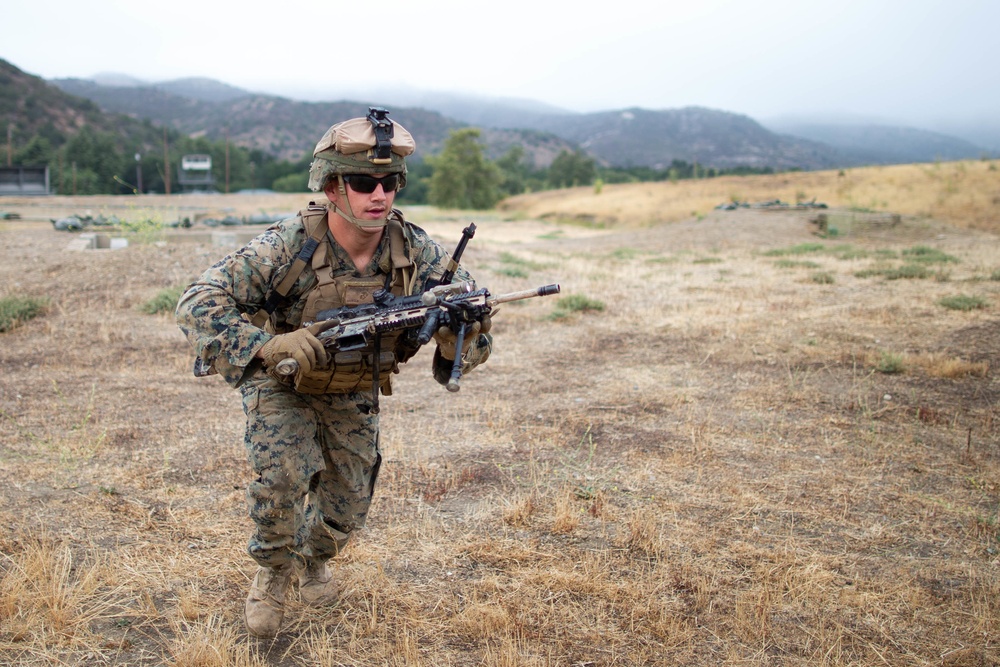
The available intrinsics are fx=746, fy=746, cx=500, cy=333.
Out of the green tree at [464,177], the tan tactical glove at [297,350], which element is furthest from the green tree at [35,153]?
the tan tactical glove at [297,350]

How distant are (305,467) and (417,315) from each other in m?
0.74

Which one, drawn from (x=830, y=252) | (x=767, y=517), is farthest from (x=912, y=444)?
(x=830, y=252)

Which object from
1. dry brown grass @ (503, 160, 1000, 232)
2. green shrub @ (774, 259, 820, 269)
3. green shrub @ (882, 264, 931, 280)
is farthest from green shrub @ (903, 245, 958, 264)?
dry brown grass @ (503, 160, 1000, 232)

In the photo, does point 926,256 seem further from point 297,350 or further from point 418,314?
point 297,350

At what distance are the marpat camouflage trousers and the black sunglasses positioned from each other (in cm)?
84

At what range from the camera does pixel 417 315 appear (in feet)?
9.62

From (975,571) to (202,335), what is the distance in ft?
11.8

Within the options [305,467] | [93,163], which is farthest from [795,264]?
[93,163]

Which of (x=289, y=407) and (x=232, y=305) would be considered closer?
(x=232, y=305)

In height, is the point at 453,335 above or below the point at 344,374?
above

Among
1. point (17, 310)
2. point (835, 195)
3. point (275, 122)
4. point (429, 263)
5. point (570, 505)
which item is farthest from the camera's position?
point (275, 122)

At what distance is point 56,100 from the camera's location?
94.2 meters

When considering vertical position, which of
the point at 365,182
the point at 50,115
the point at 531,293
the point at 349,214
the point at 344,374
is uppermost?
the point at 50,115

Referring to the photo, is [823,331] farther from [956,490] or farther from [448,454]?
[448,454]
